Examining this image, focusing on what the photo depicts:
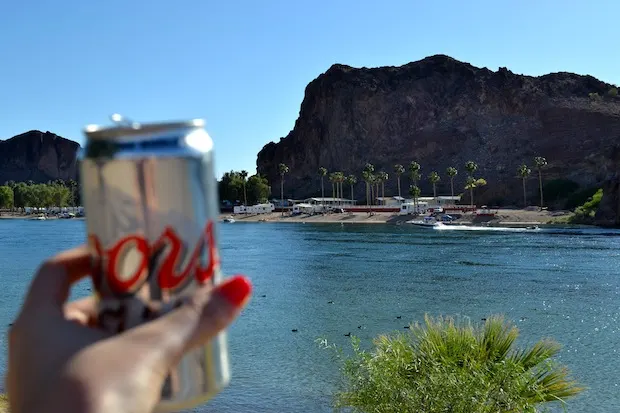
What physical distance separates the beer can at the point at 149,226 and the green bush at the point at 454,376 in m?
8.12

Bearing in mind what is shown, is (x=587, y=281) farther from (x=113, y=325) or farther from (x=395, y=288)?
(x=113, y=325)

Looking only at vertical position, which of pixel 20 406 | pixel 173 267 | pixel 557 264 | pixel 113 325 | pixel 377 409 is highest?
pixel 173 267

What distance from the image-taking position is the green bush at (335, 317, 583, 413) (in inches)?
369

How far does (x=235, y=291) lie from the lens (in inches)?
67.4

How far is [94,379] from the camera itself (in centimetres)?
141

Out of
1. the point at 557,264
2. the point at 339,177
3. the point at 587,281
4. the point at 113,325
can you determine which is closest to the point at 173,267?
the point at 113,325

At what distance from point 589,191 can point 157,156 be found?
118 metres

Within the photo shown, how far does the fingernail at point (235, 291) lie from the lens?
1.71m

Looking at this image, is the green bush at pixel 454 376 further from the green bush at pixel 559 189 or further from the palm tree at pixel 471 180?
the green bush at pixel 559 189

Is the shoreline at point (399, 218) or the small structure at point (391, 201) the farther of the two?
the small structure at point (391, 201)

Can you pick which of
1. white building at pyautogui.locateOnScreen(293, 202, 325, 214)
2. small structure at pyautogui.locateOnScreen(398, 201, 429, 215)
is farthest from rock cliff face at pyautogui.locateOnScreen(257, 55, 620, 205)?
white building at pyautogui.locateOnScreen(293, 202, 325, 214)

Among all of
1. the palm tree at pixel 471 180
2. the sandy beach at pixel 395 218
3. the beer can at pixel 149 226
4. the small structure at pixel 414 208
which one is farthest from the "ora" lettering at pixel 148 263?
the palm tree at pixel 471 180

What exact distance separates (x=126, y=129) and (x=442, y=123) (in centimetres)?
17207

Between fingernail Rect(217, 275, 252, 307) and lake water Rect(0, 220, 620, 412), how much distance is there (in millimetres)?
15655
